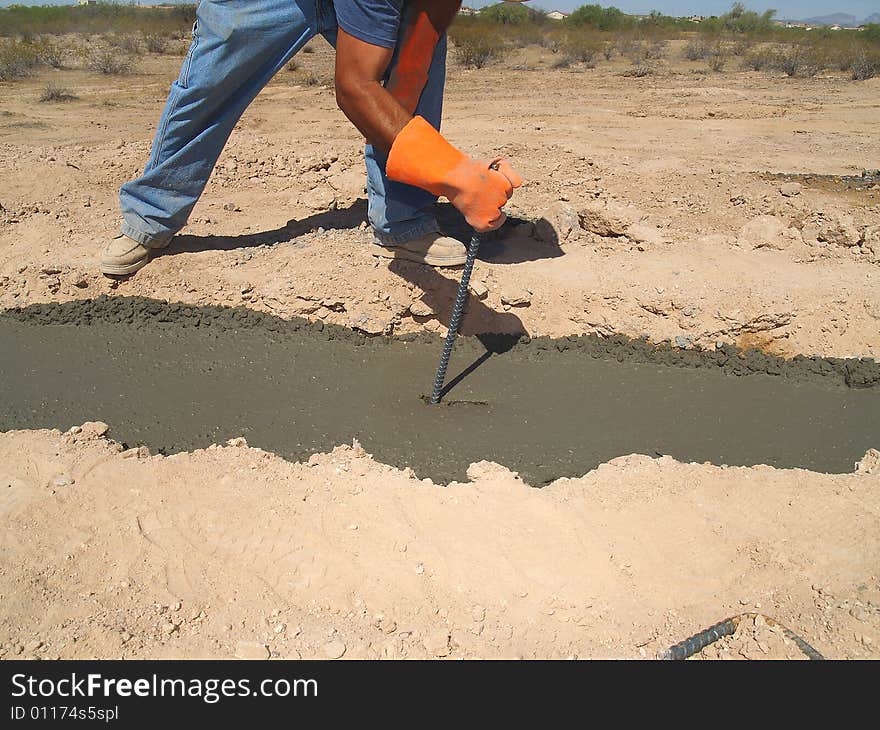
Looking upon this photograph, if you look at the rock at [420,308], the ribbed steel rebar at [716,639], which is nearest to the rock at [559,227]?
the rock at [420,308]

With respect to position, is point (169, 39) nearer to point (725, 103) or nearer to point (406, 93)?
point (725, 103)

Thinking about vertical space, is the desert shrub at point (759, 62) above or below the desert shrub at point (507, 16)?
below

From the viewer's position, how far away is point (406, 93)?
257cm

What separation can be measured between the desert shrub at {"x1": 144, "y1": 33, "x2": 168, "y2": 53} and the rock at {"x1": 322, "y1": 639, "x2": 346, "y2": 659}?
1481 cm

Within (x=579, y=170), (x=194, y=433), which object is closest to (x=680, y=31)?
(x=579, y=170)

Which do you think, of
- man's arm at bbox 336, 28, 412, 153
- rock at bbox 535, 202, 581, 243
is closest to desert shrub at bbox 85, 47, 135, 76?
rock at bbox 535, 202, 581, 243

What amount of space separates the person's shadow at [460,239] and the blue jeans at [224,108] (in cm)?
21

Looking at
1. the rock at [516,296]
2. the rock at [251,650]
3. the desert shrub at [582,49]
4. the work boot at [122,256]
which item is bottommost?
the rock at [251,650]

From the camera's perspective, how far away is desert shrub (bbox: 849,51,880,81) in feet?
33.7

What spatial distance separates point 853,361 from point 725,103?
20.5 feet

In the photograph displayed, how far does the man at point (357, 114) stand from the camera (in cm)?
221

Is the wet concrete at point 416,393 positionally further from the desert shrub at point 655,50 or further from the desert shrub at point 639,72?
the desert shrub at point 655,50

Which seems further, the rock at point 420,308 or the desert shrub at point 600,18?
the desert shrub at point 600,18

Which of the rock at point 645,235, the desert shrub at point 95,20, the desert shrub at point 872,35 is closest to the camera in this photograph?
the rock at point 645,235
